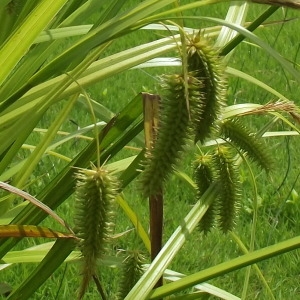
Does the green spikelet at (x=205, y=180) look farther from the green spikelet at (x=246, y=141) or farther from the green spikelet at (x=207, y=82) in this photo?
the green spikelet at (x=207, y=82)

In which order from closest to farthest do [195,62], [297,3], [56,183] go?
[297,3] < [195,62] < [56,183]

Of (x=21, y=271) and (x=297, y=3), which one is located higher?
(x=297, y=3)

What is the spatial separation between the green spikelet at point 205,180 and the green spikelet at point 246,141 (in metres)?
0.07

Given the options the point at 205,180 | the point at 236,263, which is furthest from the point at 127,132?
the point at 236,263

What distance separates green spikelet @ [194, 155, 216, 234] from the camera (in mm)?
1256

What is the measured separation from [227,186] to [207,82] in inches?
11.7

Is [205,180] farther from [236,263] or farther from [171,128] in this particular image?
[171,128]

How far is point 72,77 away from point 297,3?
1.11 feet

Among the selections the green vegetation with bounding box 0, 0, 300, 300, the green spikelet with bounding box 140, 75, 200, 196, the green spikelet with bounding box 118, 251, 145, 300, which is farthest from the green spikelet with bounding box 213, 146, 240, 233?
the green spikelet with bounding box 140, 75, 200, 196

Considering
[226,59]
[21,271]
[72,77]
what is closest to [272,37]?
[21,271]

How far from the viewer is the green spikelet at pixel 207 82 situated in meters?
0.94

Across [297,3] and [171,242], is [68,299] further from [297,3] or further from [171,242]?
[297,3]

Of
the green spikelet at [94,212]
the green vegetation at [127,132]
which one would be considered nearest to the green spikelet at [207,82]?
the green vegetation at [127,132]

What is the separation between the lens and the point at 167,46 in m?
1.25
